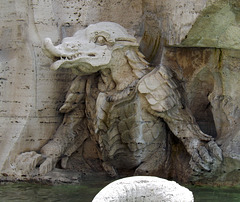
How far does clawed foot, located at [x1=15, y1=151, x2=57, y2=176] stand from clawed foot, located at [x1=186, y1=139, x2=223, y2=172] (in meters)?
1.54

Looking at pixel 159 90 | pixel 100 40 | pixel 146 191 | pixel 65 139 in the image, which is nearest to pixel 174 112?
pixel 159 90

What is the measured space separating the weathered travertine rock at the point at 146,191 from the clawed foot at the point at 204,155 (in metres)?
1.64

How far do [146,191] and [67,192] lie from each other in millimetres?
1853

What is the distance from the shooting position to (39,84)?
262 inches

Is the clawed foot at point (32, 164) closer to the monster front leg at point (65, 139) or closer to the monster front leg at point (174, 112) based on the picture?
the monster front leg at point (65, 139)

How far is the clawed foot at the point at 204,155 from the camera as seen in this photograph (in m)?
5.94

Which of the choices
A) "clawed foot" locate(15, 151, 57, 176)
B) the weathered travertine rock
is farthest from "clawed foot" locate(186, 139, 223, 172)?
the weathered travertine rock

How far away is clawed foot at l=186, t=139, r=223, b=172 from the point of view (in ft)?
19.5

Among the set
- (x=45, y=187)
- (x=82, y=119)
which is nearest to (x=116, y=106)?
(x=82, y=119)

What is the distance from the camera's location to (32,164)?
21.0 feet

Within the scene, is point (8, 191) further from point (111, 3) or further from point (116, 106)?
point (111, 3)

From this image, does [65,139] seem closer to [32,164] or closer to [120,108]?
[32,164]

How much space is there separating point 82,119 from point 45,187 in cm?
96

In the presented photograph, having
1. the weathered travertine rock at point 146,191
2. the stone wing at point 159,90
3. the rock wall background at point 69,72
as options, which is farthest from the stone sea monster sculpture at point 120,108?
the weathered travertine rock at point 146,191
